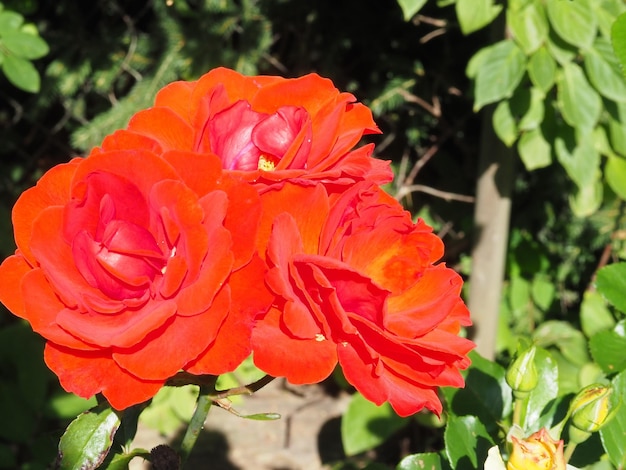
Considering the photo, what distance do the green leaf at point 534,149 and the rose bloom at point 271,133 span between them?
904 millimetres

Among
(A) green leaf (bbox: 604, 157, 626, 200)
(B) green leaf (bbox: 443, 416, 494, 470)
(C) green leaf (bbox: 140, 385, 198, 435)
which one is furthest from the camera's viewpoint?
(C) green leaf (bbox: 140, 385, 198, 435)

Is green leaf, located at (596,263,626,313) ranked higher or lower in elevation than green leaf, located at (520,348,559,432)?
higher

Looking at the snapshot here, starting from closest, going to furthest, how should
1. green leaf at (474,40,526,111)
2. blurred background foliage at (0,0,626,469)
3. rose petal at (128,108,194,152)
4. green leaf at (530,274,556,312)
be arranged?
rose petal at (128,108,194,152) < green leaf at (474,40,526,111) < blurred background foliage at (0,0,626,469) < green leaf at (530,274,556,312)

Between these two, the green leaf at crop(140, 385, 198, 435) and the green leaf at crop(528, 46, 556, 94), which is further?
the green leaf at crop(140, 385, 198, 435)

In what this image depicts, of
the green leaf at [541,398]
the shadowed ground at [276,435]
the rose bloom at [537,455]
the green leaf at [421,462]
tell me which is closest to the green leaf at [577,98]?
the green leaf at [541,398]

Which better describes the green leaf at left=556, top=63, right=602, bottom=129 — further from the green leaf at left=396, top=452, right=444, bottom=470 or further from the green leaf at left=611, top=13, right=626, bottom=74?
the green leaf at left=396, top=452, right=444, bottom=470

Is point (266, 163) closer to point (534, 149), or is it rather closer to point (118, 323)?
point (118, 323)

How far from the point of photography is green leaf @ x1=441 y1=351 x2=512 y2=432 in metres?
0.78

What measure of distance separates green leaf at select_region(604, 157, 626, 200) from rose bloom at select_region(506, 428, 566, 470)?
114cm

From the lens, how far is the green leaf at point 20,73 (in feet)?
4.20

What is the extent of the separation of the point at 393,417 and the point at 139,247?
1341 mm

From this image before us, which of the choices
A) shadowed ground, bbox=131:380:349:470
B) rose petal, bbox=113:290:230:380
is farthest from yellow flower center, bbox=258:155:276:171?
shadowed ground, bbox=131:380:349:470

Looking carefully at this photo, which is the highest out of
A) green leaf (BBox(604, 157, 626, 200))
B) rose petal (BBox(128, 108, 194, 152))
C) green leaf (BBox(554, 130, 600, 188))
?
rose petal (BBox(128, 108, 194, 152))

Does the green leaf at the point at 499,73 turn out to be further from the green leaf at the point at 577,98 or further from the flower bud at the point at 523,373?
the flower bud at the point at 523,373
